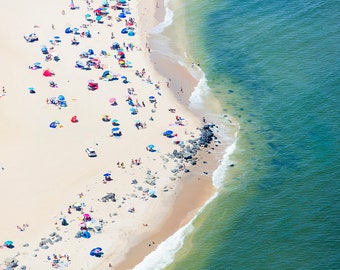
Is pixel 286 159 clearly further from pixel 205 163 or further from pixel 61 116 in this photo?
pixel 61 116

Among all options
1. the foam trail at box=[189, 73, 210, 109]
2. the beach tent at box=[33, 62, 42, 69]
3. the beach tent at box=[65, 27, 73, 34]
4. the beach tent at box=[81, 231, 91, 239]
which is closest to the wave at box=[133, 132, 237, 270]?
the beach tent at box=[81, 231, 91, 239]

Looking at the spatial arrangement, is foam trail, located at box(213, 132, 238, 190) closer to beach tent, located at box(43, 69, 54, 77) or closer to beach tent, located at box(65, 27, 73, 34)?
beach tent, located at box(43, 69, 54, 77)

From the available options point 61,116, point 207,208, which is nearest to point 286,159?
point 207,208

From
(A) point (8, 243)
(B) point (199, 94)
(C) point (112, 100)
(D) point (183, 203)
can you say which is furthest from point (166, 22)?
(A) point (8, 243)

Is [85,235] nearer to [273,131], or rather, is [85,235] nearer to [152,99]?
[152,99]

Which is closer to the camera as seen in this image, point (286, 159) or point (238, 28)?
point (286, 159)

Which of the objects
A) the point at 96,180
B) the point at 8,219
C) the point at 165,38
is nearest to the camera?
the point at 8,219

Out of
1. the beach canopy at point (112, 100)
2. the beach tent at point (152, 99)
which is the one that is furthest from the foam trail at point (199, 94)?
the beach canopy at point (112, 100)

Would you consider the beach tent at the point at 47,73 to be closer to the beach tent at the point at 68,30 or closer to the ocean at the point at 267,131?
the beach tent at the point at 68,30
